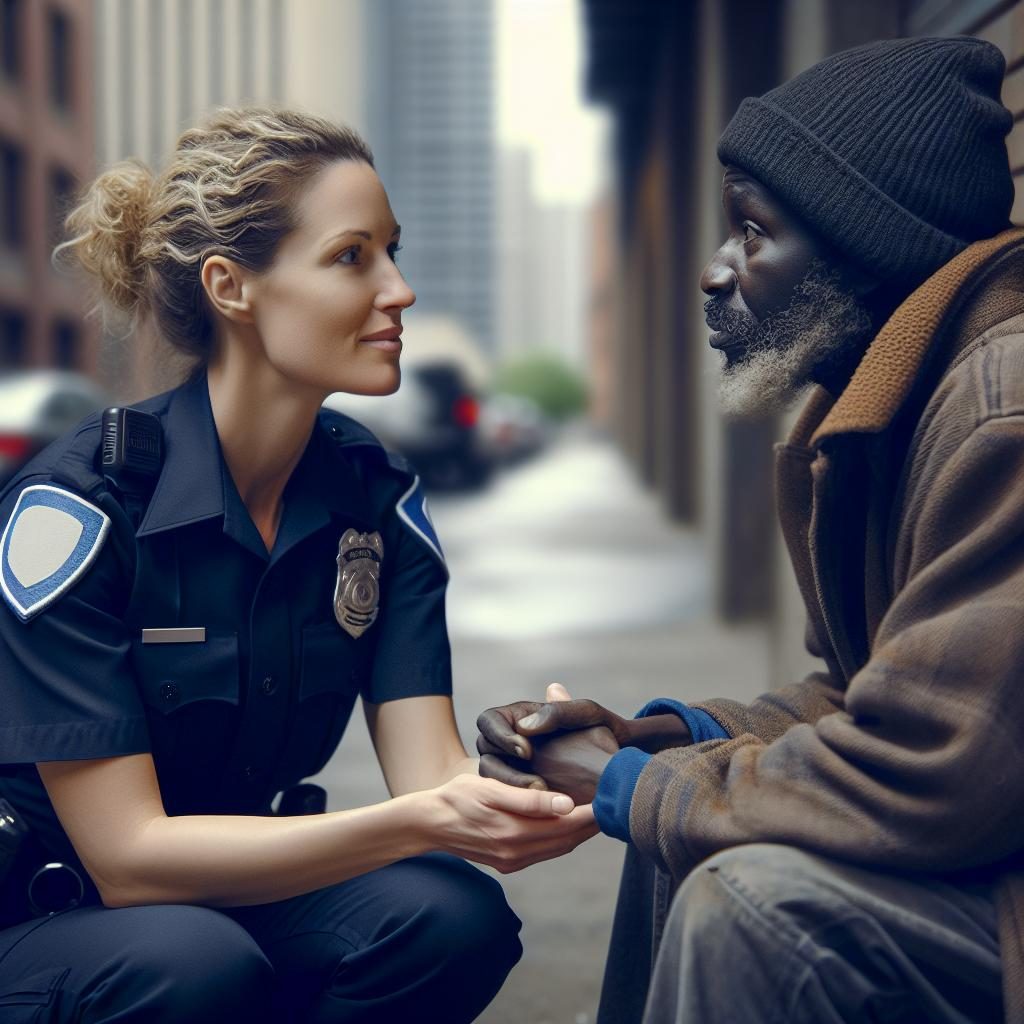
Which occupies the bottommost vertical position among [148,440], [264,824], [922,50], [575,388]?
[575,388]

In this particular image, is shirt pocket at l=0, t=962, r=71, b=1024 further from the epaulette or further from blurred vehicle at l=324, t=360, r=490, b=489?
blurred vehicle at l=324, t=360, r=490, b=489

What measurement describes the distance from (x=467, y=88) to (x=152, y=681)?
18615cm

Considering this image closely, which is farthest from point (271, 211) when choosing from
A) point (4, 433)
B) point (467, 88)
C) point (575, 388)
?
point (467, 88)

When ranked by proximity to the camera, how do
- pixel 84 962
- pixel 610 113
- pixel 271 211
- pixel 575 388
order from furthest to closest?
pixel 575 388
pixel 610 113
pixel 271 211
pixel 84 962

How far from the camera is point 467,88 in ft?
591

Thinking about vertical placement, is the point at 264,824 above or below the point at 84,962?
above

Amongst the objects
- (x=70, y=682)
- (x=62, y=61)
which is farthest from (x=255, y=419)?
(x=62, y=61)

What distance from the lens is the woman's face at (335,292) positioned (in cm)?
253

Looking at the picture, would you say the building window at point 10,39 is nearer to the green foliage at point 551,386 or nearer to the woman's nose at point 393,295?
the woman's nose at point 393,295

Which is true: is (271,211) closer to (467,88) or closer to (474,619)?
(474,619)

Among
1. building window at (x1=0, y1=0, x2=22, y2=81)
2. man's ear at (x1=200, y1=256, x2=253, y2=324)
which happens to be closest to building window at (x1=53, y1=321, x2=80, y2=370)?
building window at (x1=0, y1=0, x2=22, y2=81)

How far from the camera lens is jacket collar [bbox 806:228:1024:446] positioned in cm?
203

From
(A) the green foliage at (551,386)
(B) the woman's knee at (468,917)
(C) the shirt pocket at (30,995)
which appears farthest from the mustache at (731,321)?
(A) the green foliage at (551,386)

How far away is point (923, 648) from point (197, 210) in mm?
1502
